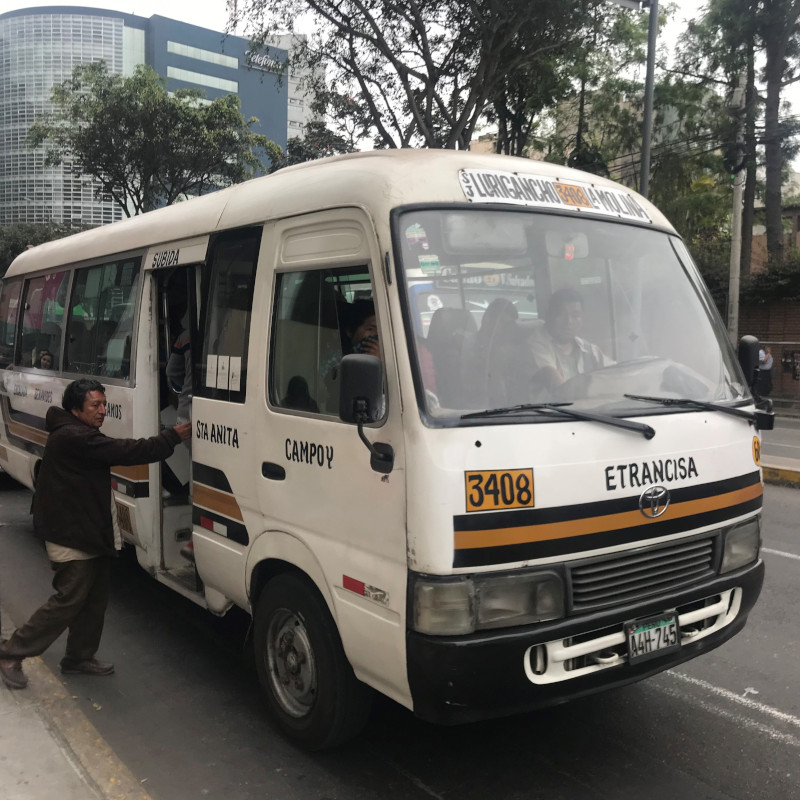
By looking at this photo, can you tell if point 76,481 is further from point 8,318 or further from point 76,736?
point 8,318

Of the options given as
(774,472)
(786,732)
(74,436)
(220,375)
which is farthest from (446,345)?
(774,472)

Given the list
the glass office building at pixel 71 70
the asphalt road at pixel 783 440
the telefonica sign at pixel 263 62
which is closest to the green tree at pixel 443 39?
the telefonica sign at pixel 263 62

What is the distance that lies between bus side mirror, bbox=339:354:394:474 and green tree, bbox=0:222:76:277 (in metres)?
45.2

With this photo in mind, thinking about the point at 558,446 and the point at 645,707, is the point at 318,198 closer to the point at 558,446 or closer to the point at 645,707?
the point at 558,446

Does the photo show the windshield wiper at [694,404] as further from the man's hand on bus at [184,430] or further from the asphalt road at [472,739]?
the man's hand on bus at [184,430]

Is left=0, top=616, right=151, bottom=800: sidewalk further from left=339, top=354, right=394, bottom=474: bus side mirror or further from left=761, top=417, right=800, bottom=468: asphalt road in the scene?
left=761, top=417, right=800, bottom=468: asphalt road

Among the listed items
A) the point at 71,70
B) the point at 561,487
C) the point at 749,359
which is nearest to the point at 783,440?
the point at 749,359

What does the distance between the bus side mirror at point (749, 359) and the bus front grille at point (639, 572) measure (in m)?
1.06

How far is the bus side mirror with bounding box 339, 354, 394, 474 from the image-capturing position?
2766 mm

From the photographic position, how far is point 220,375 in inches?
159

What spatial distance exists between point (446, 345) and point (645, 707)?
218 cm

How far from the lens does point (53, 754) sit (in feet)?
10.7

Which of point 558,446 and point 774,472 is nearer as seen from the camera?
point 558,446

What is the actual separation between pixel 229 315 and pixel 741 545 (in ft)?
8.54
